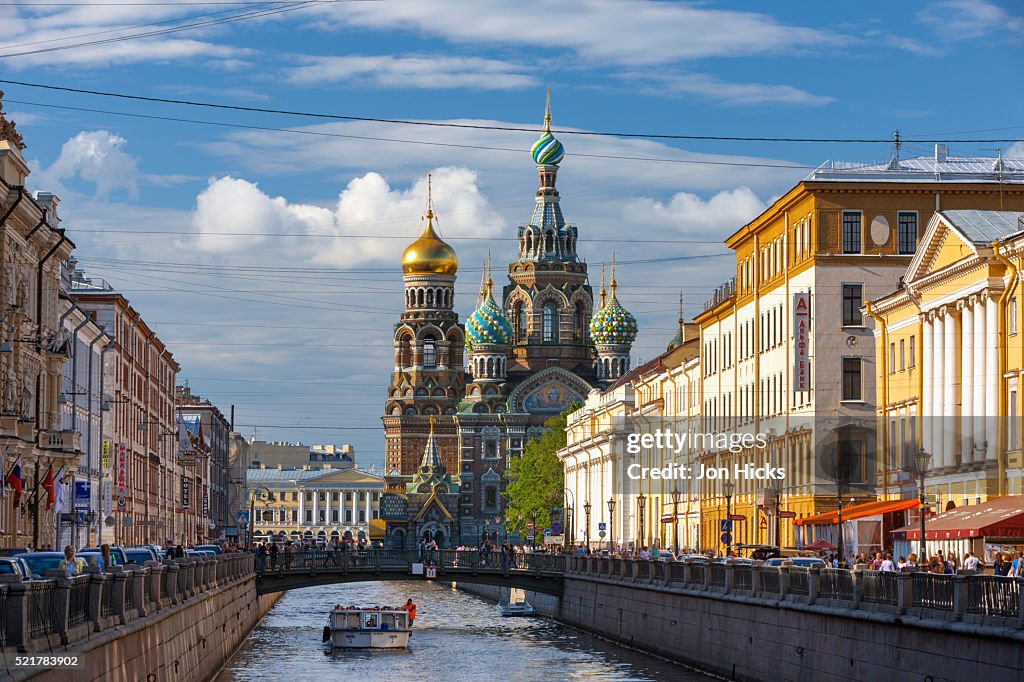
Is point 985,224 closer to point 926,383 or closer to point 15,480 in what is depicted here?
point 926,383

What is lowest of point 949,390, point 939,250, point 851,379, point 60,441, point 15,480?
point 15,480

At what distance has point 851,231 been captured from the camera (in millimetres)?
74875

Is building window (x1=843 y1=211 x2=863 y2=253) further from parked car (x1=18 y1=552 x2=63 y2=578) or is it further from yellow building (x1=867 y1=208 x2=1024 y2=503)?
parked car (x1=18 y1=552 x2=63 y2=578)

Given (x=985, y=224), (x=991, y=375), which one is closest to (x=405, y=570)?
(x=985, y=224)

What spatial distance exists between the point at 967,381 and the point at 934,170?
18636 millimetres

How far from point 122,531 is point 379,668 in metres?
28.6

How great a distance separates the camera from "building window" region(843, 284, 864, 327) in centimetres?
7481

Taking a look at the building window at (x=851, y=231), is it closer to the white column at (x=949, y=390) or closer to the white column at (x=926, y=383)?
the white column at (x=926, y=383)

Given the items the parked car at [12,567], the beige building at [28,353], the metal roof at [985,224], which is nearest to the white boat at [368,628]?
the beige building at [28,353]

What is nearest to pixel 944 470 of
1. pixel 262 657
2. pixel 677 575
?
pixel 677 575

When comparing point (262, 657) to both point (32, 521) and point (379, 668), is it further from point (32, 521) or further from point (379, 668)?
point (32, 521)

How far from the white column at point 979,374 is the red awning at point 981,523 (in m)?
5.69

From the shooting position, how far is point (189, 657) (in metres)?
43.3

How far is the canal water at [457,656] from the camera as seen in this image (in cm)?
5612
